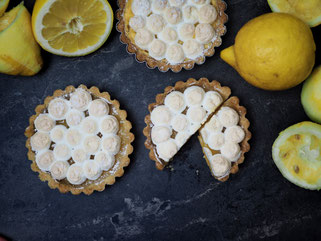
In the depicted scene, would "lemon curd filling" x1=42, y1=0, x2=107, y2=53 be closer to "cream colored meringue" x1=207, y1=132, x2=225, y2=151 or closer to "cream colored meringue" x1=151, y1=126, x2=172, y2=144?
"cream colored meringue" x1=151, y1=126, x2=172, y2=144

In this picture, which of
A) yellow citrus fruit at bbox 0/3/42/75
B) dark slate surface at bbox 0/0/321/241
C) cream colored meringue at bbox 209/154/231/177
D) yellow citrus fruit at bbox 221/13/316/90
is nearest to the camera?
yellow citrus fruit at bbox 221/13/316/90

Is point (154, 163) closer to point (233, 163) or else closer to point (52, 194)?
point (233, 163)

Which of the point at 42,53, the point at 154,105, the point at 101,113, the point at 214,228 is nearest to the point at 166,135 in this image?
the point at 154,105

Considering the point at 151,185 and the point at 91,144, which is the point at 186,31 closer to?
the point at 91,144

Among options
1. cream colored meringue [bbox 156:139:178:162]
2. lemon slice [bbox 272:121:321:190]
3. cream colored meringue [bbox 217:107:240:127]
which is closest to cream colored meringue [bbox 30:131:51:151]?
cream colored meringue [bbox 156:139:178:162]

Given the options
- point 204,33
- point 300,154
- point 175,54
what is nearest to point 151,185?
point 175,54

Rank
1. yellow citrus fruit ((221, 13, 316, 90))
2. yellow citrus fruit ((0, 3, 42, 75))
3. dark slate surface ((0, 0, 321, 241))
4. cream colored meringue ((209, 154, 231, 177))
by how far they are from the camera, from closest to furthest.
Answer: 1. yellow citrus fruit ((221, 13, 316, 90))
2. yellow citrus fruit ((0, 3, 42, 75))
3. cream colored meringue ((209, 154, 231, 177))
4. dark slate surface ((0, 0, 321, 241))
